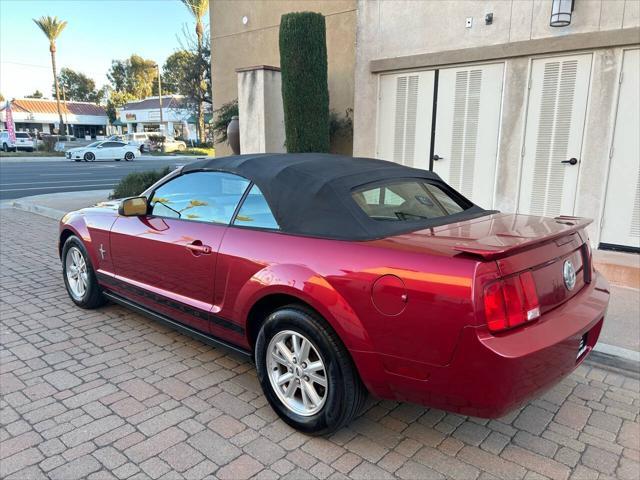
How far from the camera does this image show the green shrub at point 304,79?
839cm

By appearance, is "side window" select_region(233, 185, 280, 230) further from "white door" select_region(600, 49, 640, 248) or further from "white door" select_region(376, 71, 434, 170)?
"white door" select_region(376, 71, 434, 170)

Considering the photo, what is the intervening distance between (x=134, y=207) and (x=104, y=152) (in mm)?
32805

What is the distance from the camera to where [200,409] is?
10.2ft

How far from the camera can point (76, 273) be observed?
4918 mm

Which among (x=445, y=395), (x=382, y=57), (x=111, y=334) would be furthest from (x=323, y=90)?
(x=445, y=395)

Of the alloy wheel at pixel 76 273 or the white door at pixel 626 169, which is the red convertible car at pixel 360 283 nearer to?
the alloy wheel at pixel 76 273

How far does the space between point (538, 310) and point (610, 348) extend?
1999mm

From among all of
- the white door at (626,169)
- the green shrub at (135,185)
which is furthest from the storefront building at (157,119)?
the white door at (626,169)

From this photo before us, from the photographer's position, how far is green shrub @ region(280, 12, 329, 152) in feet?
27.5

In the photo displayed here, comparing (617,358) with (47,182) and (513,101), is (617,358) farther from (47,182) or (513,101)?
(47,182)

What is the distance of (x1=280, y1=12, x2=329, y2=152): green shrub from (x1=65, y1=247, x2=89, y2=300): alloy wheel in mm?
4674

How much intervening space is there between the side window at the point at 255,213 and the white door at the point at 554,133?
5016 mm

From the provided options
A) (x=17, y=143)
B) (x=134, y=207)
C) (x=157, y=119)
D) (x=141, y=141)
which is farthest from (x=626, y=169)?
(x=157, y=119)

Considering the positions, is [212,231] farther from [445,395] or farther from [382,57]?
[382,57]
